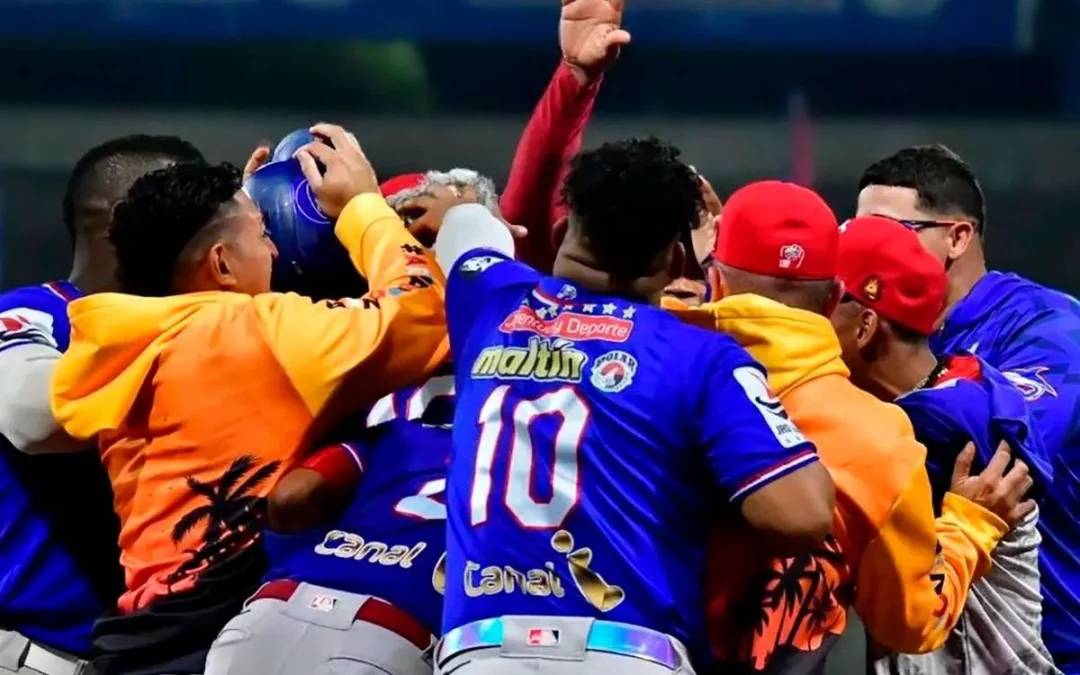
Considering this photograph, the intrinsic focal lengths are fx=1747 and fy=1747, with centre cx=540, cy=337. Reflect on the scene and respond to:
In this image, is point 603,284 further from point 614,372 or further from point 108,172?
point 108,172

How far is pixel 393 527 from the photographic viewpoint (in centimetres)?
279

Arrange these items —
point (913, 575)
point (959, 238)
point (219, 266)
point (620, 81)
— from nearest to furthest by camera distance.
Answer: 1. point (913, 575)
2. point (219, 266)
3. point (959, 238)
4. point (620, 81)

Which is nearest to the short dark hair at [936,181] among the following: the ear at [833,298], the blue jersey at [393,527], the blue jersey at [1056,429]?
the blue jersey at [1056,429]

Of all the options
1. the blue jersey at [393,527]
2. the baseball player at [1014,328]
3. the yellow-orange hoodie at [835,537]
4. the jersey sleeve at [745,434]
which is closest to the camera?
the jersey sleeve at [745,434]

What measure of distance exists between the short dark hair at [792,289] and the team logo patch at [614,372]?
1.28ft

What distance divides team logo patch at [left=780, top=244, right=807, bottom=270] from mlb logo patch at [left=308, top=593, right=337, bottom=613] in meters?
0.89

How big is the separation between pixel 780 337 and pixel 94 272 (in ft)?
4.48

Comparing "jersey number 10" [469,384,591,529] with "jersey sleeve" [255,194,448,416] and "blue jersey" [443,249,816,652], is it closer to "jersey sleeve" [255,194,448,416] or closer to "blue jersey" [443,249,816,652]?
"blue jersey" [443,249,816,652]

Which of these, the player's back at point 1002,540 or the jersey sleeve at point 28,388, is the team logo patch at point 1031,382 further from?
the jersey sleeve at point 28,388

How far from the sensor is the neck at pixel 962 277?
3.82 m

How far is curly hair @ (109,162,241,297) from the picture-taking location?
293 cm

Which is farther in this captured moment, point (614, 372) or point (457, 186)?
point (457, 186)

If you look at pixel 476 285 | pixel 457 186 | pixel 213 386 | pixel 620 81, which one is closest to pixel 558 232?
pixel 457 186

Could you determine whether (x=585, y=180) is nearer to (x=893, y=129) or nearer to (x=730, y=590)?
(x=730, y=590)
